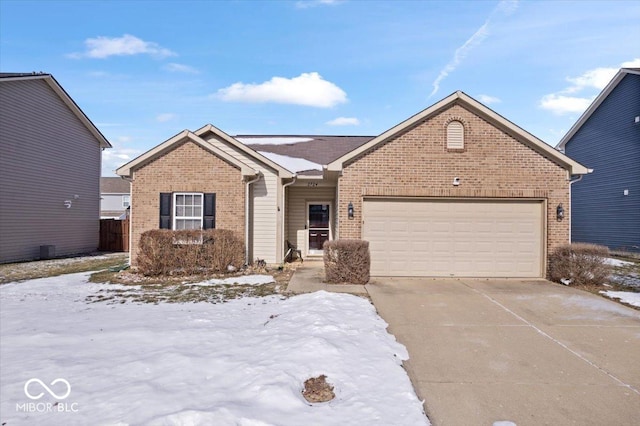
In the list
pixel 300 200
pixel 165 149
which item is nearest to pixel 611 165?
pixel 300 200

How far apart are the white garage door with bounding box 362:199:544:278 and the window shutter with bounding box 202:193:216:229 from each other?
474cm

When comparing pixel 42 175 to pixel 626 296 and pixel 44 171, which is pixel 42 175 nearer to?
pixel 44 171

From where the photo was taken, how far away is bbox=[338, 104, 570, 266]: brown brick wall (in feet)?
35.9

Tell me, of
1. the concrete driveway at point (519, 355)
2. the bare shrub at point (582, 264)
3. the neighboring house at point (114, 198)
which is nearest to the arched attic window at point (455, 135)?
the bare shrub at point (582, 264)

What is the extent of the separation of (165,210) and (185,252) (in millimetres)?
1938

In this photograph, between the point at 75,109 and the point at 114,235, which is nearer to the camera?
the point at 75,109

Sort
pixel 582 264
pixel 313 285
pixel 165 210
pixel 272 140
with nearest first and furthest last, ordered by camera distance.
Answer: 1. pixel 313 285
2. pixel 582 264
3. pixel 165 210
4. pixel 272 140

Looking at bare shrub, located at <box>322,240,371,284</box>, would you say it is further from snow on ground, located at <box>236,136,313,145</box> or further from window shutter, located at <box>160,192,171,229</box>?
snow on ground, located at <box>236,136,313,145</box>

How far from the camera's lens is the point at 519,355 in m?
5.07

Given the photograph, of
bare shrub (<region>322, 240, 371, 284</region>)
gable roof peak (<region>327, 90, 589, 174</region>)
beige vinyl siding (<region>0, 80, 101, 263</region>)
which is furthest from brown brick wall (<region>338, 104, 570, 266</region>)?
beige vinyl siding (<region>0, 80, 101, 263</region>)

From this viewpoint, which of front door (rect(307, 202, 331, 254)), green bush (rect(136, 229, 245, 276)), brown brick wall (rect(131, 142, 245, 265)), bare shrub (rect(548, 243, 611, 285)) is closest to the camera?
bare shrub (rect(548, 243, 611, 285))

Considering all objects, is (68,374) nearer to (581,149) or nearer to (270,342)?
(270,342)

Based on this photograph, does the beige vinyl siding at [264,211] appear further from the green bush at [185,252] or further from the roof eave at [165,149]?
the green bush at [185,252]

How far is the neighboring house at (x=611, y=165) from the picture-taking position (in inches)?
707
